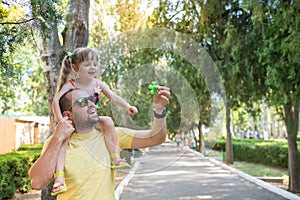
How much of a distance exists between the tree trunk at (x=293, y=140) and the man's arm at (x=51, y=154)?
957cm

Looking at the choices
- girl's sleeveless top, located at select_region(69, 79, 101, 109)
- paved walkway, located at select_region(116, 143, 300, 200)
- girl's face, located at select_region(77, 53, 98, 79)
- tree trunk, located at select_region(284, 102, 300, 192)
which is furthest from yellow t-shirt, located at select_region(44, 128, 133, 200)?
tree trunk, located at select_region(284, 102, 300, 192)

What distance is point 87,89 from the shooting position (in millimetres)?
1883

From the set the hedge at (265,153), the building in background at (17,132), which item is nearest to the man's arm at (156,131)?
the hedge at (265,153)

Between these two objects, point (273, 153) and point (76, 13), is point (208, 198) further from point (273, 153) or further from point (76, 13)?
point (273, 153)

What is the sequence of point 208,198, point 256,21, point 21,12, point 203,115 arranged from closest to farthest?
point 203,115, point 21,12, point 256,21, point 208,198

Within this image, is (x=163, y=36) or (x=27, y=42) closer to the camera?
(x=163, y=36)

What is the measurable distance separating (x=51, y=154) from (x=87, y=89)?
42cm

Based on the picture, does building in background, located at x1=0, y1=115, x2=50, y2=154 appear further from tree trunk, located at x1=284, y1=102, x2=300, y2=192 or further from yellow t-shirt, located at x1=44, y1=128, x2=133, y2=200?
yellow t-shirt, located at x1=44, y1=128, x2=133, y2=200

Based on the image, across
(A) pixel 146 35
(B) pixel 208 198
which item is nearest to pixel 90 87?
(A) pixel 146 35

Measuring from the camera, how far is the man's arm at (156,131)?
6.12 feet

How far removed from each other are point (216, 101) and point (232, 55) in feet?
24.2

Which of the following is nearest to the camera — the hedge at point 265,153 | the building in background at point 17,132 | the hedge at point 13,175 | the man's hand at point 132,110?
the man's hand at point 132,110

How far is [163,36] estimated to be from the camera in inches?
85.4

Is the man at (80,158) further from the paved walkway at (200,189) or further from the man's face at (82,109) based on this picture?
the paved walkway at (200,189)
